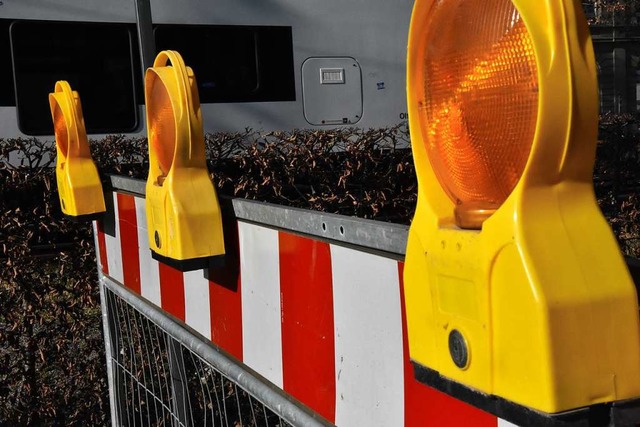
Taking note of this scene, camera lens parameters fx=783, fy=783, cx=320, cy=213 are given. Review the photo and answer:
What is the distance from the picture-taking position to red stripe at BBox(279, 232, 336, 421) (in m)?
1.31

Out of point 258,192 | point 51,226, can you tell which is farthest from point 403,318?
point 258,192

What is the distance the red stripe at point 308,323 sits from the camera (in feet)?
4.29

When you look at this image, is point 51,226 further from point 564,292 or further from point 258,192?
point 564,292

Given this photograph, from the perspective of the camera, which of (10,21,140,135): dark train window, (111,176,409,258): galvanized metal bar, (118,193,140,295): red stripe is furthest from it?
(10,21,140,135): dark train window

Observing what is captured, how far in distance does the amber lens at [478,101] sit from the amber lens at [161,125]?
3.21 ft

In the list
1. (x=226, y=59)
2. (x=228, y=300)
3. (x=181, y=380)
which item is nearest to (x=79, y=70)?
(x=226, y=59)

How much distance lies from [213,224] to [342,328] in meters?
0.54

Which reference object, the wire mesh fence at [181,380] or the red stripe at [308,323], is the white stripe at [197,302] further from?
→ the red stripe at [308,323]

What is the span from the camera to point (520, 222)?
75 cm

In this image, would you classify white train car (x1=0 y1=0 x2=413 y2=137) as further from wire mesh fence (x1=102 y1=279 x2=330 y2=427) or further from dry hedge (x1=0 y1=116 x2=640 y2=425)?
wire mesh fence (x1=102 y1=279 x2=330 y2=427)

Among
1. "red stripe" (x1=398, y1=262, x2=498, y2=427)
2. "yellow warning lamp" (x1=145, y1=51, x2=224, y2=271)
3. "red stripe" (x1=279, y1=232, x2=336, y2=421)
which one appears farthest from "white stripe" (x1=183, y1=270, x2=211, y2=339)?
"red stripe" (x1=398, y1=262, x2=498, y2=427)

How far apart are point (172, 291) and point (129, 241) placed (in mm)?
401

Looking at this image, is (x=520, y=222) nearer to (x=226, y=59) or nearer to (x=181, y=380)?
(x=181, y=380)

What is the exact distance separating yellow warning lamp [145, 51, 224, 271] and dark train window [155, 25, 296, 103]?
5.42 m
